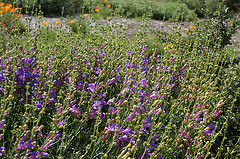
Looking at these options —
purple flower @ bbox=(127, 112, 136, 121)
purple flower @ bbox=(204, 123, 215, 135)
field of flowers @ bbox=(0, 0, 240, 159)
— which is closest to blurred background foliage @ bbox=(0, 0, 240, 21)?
field of flowers @ bbox=(0, 0, 240, 159)

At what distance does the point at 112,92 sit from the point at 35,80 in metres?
0.98

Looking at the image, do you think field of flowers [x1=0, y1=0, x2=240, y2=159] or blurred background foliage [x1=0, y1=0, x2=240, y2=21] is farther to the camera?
blurred background foliage [x1=0, y1=0, x2=240, y2=21]

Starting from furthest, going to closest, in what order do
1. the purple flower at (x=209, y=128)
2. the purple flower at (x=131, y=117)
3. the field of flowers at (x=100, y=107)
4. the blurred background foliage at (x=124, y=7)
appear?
1. the blurred background foliage at (x=124, y=7)
2. the purple flower at (x=209, y=128)
3. the purple flower at (x=131, y=117)
4. the field of flowers at (x=100, y=107)

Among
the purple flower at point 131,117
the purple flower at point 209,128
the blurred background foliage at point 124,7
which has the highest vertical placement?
the blurred background foliage at point 124,7

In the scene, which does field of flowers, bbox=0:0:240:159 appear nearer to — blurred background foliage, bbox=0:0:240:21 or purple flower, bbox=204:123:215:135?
purple flower, bbox=204:123:215:135

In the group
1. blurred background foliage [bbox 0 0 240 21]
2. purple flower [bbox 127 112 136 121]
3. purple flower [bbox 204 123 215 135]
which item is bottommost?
purple flower [bbox 204 123 215 135]

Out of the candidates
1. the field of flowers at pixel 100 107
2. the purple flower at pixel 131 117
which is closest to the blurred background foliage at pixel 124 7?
the field of flowers at pixel 100 107

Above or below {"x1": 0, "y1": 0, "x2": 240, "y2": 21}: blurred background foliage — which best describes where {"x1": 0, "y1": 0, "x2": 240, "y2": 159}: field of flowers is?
below

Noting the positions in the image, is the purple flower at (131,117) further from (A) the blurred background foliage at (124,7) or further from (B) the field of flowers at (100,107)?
(A) the blurred background foliage at (124,7)

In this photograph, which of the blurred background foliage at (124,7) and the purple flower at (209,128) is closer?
the purple flower at (209,128)

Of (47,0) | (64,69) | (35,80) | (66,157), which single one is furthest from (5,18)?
(66,157)

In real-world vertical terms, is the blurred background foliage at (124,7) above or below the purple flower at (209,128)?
above

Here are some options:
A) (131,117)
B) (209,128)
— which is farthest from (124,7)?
(131,117)

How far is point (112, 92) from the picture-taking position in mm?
2820
